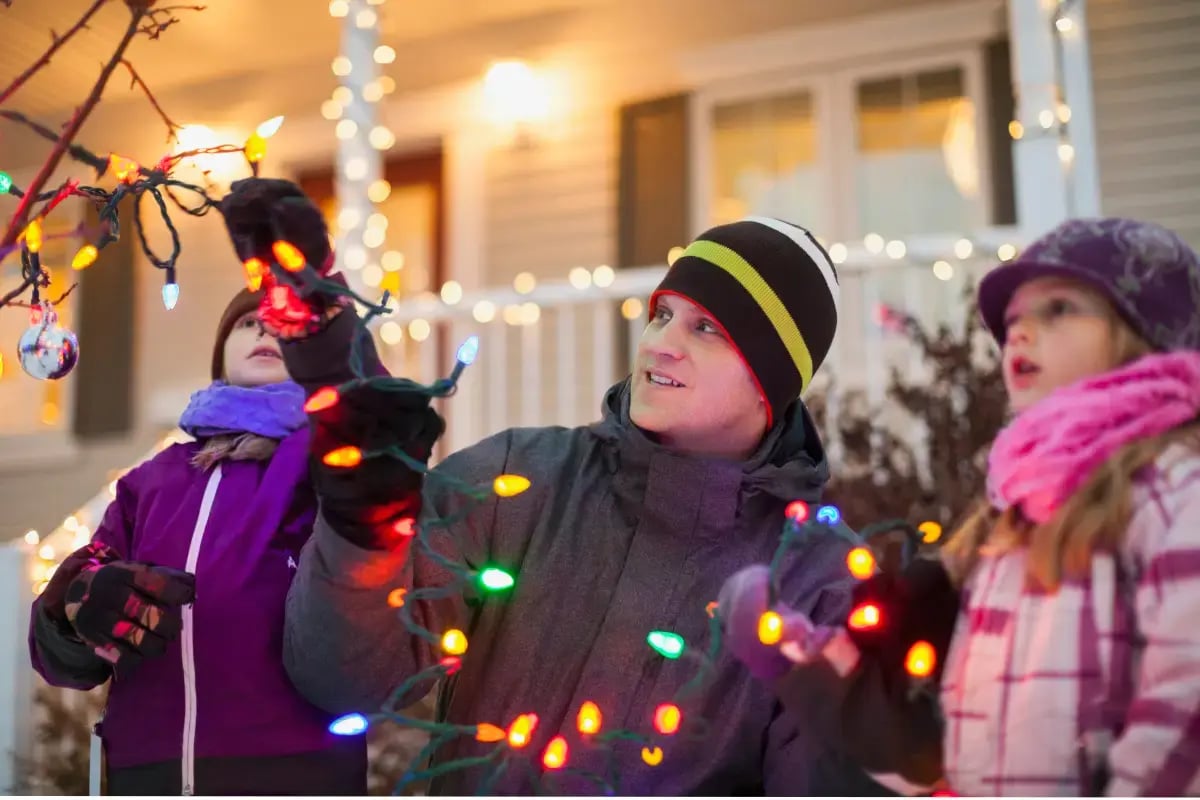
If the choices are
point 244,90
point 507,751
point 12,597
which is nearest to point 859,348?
point 244,90

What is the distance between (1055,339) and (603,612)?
0.75 m

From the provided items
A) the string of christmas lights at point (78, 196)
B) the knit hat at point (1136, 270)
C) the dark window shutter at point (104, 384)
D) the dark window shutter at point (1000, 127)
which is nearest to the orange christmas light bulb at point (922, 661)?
the knit hat at point (1136, 270)

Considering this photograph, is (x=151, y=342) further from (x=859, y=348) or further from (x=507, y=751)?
(x=507, y=751)

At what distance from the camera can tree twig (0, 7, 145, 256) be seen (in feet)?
4.07

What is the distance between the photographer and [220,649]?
1637 millimetres

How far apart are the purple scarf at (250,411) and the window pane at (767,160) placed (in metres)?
4.46

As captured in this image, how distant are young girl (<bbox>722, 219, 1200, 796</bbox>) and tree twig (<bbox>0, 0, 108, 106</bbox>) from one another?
3.31 feet

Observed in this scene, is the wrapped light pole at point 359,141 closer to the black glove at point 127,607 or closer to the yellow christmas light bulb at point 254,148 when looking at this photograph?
the black glove at point 127,607

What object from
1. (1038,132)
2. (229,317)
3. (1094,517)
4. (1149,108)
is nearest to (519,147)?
(1038,132)

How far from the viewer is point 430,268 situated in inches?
255

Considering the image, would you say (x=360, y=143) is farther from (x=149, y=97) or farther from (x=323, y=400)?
(x=323, y=400)

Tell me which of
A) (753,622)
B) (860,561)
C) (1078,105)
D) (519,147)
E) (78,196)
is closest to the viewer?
(753,622)

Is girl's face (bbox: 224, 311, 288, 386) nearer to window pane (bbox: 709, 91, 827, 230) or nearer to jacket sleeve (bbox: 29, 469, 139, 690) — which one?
jacket sleeve (bbox: 29, 469, 139, 690)

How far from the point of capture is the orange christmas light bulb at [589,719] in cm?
139
